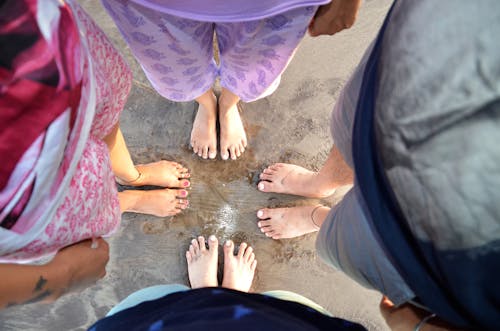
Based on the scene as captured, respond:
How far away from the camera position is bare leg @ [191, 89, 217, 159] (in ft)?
5.11

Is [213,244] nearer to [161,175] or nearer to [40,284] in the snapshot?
[161,175]

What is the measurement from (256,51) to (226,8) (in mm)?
229

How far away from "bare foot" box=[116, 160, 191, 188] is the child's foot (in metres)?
0.19

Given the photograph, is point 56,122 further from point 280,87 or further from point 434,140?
point 280,87

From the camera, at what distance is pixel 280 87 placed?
1656mm

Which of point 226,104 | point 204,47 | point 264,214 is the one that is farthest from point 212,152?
point 204,47

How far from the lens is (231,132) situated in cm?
156

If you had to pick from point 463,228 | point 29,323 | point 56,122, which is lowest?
point 29,323

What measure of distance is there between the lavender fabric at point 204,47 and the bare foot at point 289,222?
1.61ft

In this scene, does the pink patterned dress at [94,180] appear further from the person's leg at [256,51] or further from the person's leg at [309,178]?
the person's leg at [309,178]

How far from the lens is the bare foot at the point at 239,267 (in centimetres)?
149

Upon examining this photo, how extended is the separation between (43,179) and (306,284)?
3.90ft

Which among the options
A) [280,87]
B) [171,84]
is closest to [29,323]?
[171,84]

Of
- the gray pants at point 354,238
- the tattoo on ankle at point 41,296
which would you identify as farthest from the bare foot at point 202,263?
the tattoo on ankle at point 41,296
